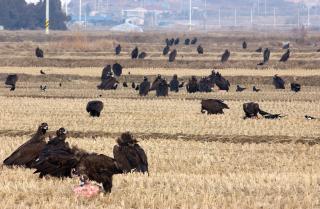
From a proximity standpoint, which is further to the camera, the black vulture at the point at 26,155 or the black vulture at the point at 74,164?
the black vulture at the point at 26,155

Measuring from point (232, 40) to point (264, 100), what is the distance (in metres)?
65.0

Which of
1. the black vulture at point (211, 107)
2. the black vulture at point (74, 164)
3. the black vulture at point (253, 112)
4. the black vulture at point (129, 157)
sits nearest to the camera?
the black vulture at point (74, 164)

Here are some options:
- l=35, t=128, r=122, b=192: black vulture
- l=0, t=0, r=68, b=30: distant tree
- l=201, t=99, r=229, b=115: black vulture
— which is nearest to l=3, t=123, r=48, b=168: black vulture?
l=35, t=128, r=122, b=192: black vulture

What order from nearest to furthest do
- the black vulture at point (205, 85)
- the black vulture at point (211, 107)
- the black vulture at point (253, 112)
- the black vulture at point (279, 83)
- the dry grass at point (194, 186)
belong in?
the dry grass at point (194, 186) < the black vulture at point (253, 112) < the black vulture at point (211, 107) < the black vulture at point (205, 85) < the black vulture at point (279, 83)

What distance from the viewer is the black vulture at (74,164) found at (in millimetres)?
13516

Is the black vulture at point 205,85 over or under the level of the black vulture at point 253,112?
over

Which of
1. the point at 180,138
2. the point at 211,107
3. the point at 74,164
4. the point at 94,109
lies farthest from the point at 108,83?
the point at 74,164

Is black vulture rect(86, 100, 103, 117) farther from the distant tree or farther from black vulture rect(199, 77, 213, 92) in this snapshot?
the distant tree

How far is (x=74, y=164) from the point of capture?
14.6m

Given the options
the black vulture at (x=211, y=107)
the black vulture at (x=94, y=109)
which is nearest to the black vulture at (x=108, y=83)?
the black vulture at (x=211, y=107)

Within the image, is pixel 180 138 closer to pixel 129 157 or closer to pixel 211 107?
pixel 211 107

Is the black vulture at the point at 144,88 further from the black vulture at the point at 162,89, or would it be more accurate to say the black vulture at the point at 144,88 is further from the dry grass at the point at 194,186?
the dry grass at the point at 194,186

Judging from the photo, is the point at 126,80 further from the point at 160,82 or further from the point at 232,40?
the point at 232,40

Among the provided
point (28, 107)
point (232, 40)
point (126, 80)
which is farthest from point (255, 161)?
point (232, 40)
